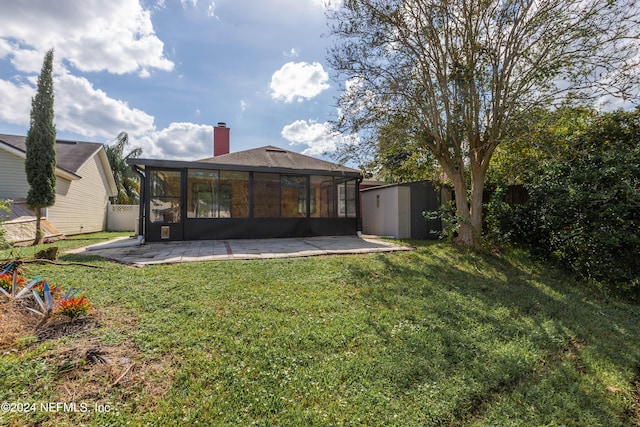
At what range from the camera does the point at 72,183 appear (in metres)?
12.4

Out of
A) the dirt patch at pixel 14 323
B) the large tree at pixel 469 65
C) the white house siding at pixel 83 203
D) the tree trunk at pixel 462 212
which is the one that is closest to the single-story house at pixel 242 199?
the large tree at pixel 469 65

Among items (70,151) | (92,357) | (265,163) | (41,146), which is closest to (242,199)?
(265,163)

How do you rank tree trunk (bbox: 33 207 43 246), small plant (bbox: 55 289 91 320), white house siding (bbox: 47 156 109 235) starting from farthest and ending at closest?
white house siding (bbox: 47 156 109 235)
tree trunk (bbox: 33 207 43 246)
small plant (bbox: 55 289 91 320)

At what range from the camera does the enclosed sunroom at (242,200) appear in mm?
8820

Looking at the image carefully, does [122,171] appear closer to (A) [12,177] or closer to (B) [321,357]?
(A) [12,177]

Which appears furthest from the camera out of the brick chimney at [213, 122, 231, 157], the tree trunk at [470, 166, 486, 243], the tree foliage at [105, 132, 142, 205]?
the tree foliage at [105, 132, 142, 205]

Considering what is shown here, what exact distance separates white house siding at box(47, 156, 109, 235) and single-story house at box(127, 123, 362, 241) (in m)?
5.07

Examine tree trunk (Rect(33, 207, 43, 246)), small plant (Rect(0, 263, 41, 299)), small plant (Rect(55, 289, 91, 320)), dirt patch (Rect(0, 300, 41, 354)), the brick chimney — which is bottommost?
dirt patch (Rect(0, 300, 41, 354))

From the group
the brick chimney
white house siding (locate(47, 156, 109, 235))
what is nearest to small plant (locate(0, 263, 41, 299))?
white house siding (locate(47, 156, 109, 235))

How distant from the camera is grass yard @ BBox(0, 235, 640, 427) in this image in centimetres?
185

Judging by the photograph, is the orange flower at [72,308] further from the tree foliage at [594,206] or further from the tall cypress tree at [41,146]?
the tall cypress tree at [41,146]

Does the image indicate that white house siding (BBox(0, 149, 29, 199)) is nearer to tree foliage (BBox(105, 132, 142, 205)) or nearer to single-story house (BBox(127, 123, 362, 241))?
single-story house (BBox(127, 123, 362, 241))

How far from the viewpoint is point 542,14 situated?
19.3ft

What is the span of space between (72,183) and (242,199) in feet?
28.7
